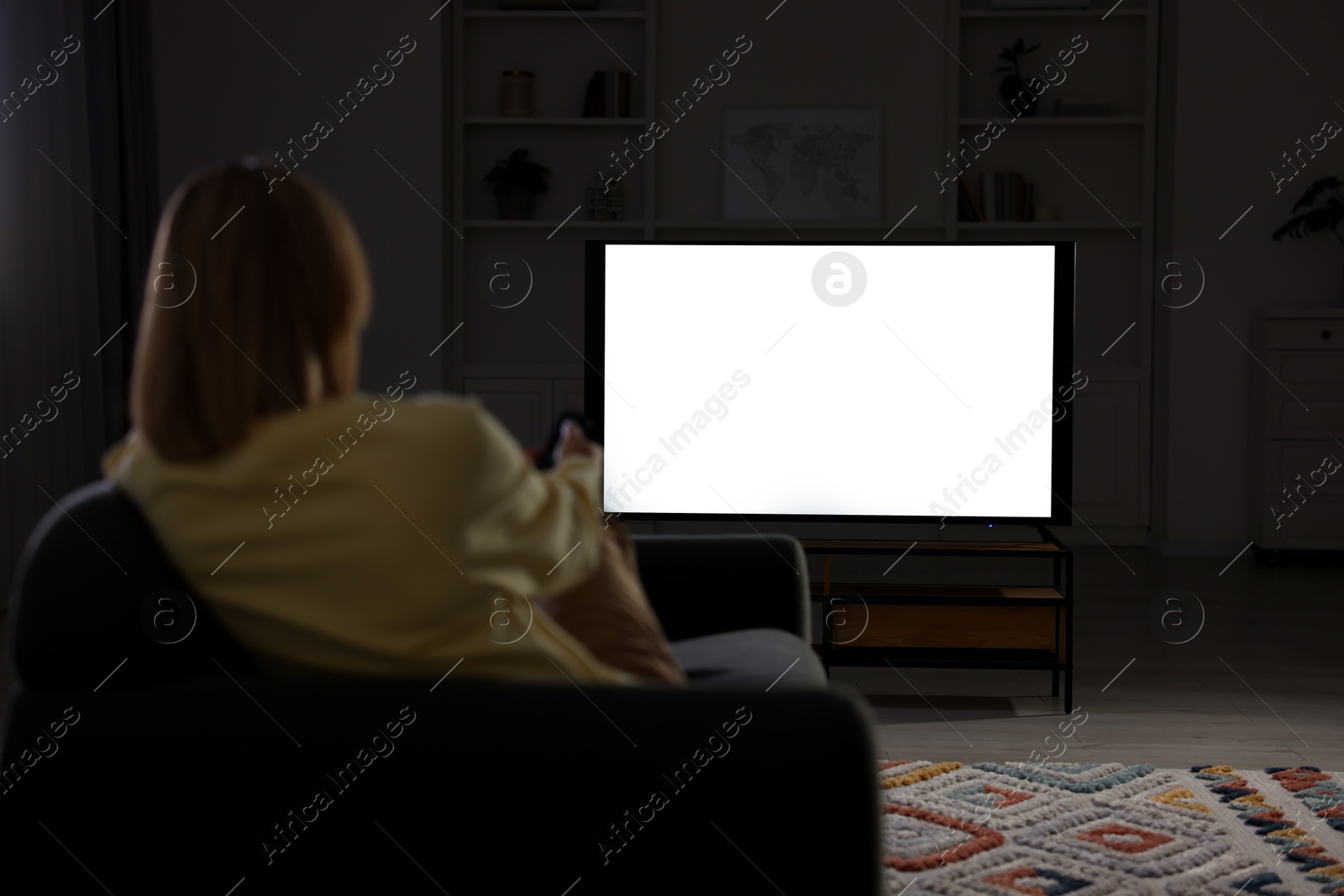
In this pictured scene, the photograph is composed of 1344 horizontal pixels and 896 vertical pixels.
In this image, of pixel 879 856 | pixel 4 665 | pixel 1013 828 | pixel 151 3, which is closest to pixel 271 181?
pixel 879 856

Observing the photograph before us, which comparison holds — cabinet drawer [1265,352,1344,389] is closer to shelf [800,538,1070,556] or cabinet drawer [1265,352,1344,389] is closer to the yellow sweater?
shelf [800,538,1070,556]

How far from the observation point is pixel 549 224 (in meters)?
4.91

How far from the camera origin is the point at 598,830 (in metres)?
0.83

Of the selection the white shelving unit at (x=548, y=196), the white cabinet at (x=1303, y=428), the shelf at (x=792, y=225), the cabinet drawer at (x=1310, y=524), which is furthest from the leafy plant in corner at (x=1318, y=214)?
the white shelving unit at (x=548, y=196)

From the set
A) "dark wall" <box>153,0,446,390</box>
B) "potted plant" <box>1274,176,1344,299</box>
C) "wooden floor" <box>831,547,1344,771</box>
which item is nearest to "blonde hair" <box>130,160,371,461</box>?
A: "wooden floor" <box>831,547,1344,771</box>

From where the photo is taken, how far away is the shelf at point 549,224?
5006 mm

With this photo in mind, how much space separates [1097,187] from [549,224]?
2.44 meters

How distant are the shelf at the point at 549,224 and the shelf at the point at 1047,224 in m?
1.47

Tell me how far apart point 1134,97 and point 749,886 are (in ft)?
16.6

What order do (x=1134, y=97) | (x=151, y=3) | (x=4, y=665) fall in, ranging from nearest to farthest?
(x=4, y=665), (x=151, y=3), (x=1134, y=97)

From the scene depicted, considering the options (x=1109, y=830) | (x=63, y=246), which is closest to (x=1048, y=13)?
(x=63, y=246)

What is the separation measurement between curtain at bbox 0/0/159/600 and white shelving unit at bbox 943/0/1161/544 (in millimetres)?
3331

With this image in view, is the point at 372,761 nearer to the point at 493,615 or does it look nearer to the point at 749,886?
the point at 493,615

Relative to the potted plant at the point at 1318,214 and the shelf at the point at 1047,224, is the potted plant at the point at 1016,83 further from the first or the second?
the potted plant at the point at 1318,214
